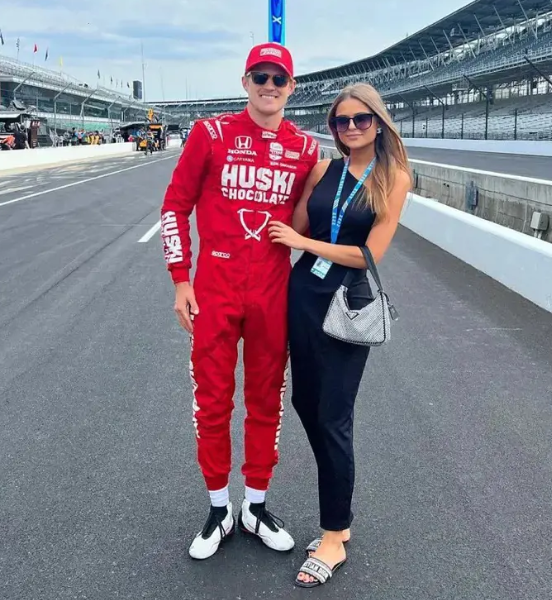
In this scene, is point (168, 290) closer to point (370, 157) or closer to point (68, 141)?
point (370, 157)

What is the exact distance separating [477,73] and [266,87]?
54.4 meters

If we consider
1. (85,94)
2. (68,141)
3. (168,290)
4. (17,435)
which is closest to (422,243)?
(168,290)

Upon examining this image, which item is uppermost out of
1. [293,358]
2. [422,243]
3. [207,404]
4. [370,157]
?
[370,157]

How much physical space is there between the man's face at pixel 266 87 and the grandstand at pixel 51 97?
52.2 meters

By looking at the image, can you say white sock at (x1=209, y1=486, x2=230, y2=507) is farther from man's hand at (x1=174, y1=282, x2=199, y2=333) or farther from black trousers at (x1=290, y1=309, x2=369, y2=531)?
man's hand at (x1=174, y1=282, x2=199, y2=333)

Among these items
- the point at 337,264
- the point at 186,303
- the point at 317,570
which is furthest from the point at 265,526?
the point at 337,264

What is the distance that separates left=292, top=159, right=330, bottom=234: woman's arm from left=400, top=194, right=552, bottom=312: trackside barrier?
2094mm

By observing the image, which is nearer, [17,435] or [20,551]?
[20,551]

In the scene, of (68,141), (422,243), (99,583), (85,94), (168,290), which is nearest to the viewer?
(99,583)

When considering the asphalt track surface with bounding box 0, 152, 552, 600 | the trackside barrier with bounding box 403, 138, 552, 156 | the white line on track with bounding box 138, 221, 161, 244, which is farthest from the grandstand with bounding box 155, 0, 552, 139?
the asphalt track surface with bounding box 0, 152, 552, 600

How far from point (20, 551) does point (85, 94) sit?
96685mm

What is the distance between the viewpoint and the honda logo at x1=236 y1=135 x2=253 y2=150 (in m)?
2.57

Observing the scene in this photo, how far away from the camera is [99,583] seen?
2.46 m

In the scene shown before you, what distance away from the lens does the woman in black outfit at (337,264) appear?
2.48 m
